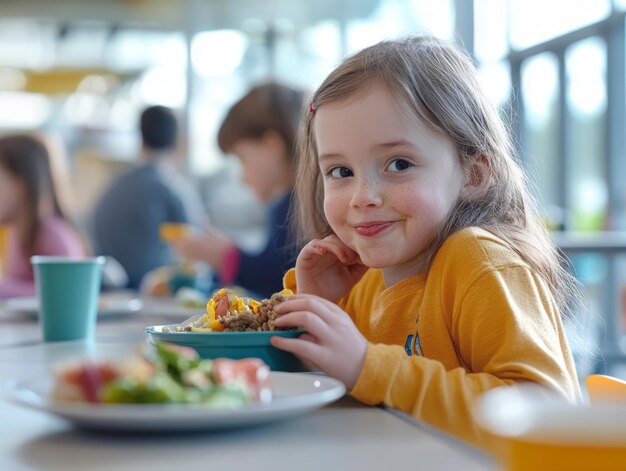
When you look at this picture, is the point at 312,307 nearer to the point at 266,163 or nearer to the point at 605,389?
the point at 605,389

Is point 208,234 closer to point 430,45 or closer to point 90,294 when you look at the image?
point 90,294

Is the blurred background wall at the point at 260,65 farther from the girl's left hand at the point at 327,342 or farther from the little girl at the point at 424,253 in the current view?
the girl's left hand at the point at 327,342

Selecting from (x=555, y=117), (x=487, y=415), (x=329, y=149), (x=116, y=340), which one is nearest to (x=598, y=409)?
(x=487, y=415)

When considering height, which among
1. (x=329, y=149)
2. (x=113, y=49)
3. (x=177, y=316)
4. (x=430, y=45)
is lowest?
(x=177, y=316)

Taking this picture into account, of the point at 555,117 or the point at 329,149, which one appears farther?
the point at 555,117

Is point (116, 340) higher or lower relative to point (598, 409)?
lower

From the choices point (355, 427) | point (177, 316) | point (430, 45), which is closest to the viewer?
point (355, 427)

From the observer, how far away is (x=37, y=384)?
28.8 inches

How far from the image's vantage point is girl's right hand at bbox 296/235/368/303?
1220 millimetres

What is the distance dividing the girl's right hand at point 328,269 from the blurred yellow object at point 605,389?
39 centimetres

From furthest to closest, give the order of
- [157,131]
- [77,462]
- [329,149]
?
[157,131] < [329,149] < [77,462]

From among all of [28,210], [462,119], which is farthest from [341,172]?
[28,210]

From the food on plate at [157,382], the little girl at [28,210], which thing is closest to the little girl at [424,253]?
the food on plate at [157,382]

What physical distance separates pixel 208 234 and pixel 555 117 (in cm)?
392
